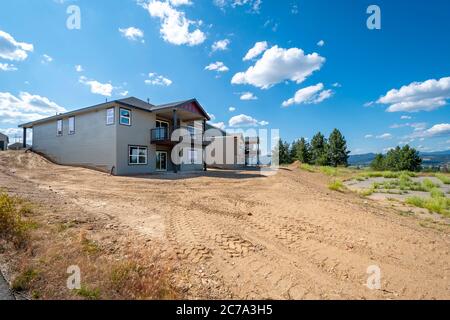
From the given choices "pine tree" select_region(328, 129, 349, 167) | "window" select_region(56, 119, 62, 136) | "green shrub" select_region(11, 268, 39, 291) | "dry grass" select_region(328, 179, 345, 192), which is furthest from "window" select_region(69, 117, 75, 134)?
"pine tree" select_region(328, 129, 349, 167)

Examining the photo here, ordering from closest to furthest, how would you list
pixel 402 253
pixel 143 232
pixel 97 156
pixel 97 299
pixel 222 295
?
pixel 97 299
pixel 222 295
pixel 402 253
pixel 143 232
pixel 97 156

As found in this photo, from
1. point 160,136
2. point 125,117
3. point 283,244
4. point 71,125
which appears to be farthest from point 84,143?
point 283,244

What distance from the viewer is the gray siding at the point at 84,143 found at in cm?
1659

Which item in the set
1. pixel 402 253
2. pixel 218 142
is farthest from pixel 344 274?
pixel 218 142

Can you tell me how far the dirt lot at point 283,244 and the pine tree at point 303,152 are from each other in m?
52.4

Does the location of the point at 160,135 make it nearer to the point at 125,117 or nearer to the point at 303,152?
the point at 125,117

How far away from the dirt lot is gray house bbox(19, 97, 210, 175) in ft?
29.7

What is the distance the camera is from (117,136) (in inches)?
635

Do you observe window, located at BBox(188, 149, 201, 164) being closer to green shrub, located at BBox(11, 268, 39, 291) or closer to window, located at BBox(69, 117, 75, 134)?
window, located at BBox(69, 117, 75, 134)

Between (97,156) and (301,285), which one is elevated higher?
(97,156)

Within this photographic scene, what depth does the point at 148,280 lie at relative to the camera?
319 centimetres
